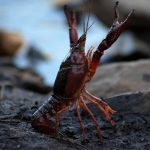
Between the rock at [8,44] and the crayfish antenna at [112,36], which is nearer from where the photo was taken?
the crayfish antenna at [112,36]

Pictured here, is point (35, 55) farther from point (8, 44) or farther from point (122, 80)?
point (122, 80)

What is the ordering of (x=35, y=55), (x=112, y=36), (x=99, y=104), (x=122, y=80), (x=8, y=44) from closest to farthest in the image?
(x=112, y=36)
(x=99, y=104)
(x=122, y=80)
(x=35, y=55)
(x=8, y=44)

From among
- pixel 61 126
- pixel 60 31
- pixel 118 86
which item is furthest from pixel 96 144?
pixel 60 31

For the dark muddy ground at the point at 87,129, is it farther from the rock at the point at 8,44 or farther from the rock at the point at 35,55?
the rock at the point at 8,44

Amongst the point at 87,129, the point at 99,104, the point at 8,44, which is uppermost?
the point at 8,44

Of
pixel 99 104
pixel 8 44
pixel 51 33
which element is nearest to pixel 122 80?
pixel 99 104

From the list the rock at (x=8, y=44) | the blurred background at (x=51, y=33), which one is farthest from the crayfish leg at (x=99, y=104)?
the rock at (x=8, y=44)

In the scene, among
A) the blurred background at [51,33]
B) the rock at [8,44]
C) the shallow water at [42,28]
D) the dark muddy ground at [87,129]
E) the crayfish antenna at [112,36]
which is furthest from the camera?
the rock at [8,44]
